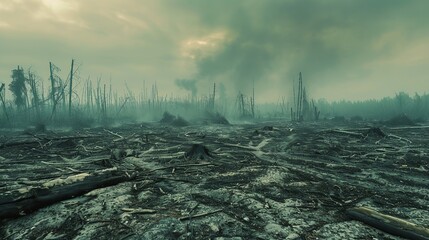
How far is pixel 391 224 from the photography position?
4758 mm

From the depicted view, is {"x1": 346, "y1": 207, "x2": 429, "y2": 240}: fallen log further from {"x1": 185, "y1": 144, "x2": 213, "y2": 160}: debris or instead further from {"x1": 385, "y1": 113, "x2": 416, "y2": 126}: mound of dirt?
{"x1": 385, "y1": 113, "x2": 416, "y2": 126}: mound of dirt

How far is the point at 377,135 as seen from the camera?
19094mm

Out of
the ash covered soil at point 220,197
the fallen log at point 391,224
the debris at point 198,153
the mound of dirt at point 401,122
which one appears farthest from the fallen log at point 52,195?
the mound of dirt at point 401,122

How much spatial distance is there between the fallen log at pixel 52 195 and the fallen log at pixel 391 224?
5.98 meters

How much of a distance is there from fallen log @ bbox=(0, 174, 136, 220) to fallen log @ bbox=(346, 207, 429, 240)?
19.6ft

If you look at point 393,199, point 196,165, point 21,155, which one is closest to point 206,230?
point 393,199

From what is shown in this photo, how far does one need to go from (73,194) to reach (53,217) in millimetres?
990

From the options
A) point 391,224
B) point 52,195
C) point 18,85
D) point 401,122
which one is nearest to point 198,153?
point 52,195

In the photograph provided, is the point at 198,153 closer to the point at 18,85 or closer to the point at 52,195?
the point at 52,195

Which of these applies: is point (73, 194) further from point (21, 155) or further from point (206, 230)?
point (21, 155)

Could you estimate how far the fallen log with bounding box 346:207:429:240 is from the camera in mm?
4430

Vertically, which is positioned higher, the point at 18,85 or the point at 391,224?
the point at 18,85

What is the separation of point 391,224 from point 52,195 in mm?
6856

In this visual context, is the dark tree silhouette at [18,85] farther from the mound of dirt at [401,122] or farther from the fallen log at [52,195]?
the mound of dirt at [401,122]
